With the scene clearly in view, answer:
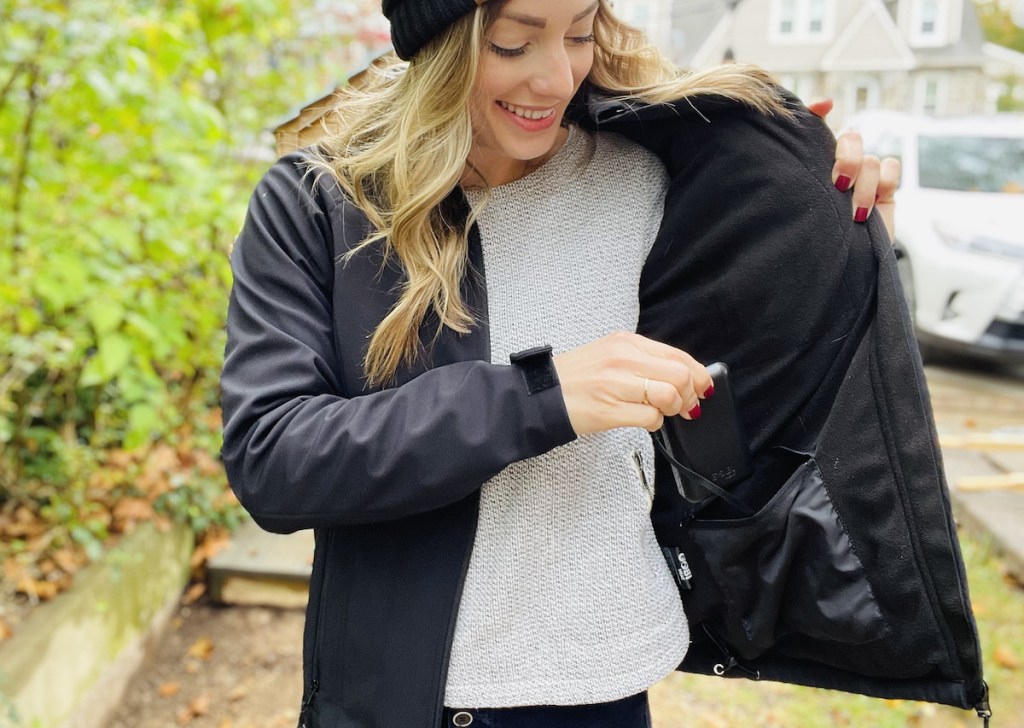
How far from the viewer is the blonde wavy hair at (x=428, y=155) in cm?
139

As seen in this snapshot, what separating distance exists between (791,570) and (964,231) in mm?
6212


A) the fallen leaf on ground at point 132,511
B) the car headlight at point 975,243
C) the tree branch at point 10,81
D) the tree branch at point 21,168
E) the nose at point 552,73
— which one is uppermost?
the tree branch at point 10,81

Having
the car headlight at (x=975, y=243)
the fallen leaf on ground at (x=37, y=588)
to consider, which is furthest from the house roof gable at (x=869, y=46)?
the fallen leaf on ground at (x=37, y=588)

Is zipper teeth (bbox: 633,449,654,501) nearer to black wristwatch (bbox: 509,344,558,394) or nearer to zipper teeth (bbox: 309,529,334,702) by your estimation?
black wristwatch (bbox: 509,344,558,394)

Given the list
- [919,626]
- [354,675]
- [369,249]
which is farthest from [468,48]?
[919,626]

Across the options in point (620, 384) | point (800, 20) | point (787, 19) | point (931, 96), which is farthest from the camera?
point (931, 96)

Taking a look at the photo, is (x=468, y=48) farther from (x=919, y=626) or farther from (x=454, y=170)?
(x=919, y=626)

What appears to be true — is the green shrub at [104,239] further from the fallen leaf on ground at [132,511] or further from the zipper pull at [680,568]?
the zipper pull at [680,568]

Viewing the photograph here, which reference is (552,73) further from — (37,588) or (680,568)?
(37,588)

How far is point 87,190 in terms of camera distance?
10.4 ft

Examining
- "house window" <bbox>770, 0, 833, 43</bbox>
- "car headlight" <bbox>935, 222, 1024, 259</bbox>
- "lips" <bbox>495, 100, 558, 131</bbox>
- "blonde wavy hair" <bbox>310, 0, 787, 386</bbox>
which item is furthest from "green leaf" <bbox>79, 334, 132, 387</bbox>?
"house window" <bbox>770, 0, 833, 43</bbox>

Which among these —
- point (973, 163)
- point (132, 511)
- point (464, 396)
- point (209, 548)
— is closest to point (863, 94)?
point (973, 163)

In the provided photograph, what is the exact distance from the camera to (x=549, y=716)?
4.62ft

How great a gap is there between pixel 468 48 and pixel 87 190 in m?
2.29
